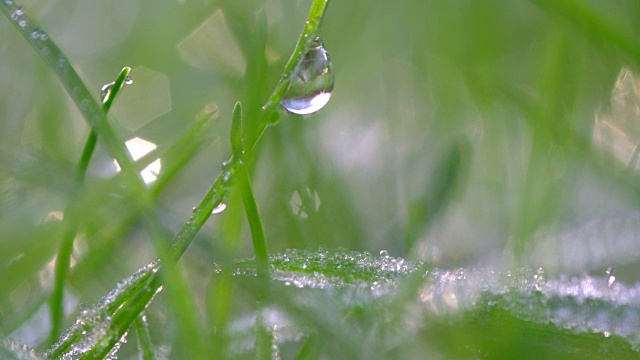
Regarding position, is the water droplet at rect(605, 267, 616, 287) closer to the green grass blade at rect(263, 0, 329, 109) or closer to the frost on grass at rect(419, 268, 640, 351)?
the frost on grass at rect(419, 268, 640, 351)

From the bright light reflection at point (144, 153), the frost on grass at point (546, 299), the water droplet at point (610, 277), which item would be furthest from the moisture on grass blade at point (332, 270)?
the bright light reflection at point (144, 153)

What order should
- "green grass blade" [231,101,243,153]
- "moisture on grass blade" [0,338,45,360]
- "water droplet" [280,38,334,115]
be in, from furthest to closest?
"water droplet" [280,38,334,115]
"green grass blade" [231,101,243,153]
"moisture on grass blade" [0,338,45,360]

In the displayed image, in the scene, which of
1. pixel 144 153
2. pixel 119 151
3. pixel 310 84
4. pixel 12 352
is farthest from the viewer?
pixel 144 153

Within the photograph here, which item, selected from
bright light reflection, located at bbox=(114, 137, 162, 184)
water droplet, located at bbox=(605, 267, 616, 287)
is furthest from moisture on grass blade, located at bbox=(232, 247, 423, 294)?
bright light reflection, located at bbox=(114, 137, 162, 184)

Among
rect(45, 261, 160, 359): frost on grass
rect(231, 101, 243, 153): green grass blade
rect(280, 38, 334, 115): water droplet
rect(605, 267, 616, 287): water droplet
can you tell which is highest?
rect(280, 38, 334, 115): water droplet

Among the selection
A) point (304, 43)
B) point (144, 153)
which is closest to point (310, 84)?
point (304, 43)

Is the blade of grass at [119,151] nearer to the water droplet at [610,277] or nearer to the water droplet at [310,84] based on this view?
the water droplet at [310,84]

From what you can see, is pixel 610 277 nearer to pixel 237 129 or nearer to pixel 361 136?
pixel 237 129
